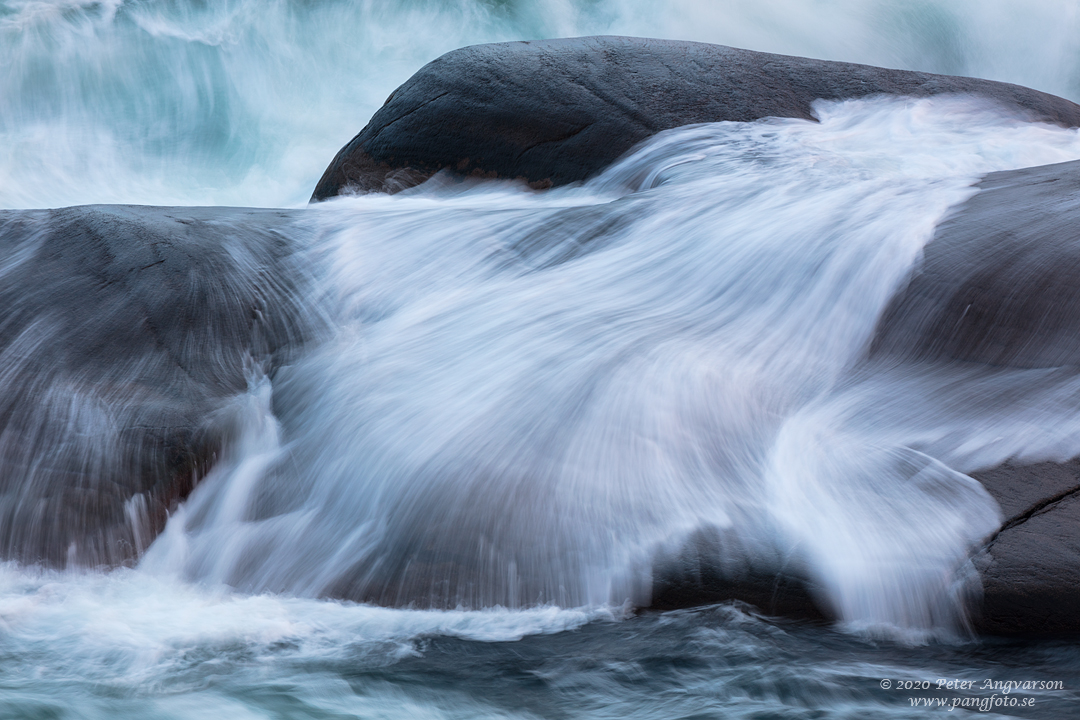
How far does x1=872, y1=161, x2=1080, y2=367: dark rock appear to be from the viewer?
304cm

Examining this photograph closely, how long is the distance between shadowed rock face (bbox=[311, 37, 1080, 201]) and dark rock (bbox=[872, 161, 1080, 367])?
218 cm

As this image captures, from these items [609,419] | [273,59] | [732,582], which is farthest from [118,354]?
[273,59]

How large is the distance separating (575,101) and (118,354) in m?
3.12

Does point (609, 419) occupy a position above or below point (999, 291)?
below

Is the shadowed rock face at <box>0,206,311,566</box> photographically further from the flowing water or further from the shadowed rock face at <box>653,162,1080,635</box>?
the shadowed rock face at <box>653,162,1080,635</box>

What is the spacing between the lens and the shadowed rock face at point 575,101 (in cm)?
536

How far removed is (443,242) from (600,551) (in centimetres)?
205

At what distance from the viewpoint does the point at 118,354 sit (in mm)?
3408

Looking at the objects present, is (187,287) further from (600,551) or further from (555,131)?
(555,131)

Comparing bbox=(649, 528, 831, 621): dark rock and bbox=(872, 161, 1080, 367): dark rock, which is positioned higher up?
bbox=(872, 161, 1080, 367): dark rock

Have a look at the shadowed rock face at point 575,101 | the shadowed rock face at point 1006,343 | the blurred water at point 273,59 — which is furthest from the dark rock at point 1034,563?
the blurred water at point 273,59

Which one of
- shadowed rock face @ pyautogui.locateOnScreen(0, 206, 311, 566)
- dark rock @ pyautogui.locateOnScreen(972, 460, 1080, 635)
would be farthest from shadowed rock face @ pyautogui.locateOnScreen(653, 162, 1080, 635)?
shadowed rock face @ pyautogui.locateOnScreen(0, 206, 311, 566)

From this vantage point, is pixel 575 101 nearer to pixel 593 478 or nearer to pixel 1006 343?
pixel 1006 343

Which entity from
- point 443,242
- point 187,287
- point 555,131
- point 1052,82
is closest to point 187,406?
point 187,287
